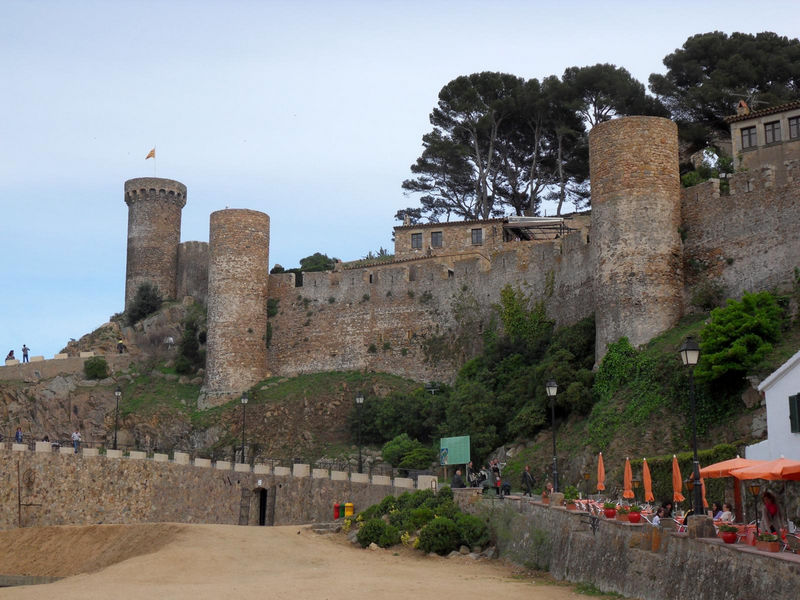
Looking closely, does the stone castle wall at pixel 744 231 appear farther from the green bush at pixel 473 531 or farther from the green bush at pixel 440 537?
the green bush at pixel 440 537

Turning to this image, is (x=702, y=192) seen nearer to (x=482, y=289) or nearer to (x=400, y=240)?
(x=482, y=289)

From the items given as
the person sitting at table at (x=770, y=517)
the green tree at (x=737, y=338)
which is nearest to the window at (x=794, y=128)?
the green tree at (x=737, y=338)

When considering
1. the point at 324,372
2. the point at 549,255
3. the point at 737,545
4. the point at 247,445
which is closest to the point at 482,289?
the point at 549,255

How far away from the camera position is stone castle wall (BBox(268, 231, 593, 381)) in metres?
45.5

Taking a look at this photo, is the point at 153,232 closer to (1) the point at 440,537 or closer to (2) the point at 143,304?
(2) the point at 143,304

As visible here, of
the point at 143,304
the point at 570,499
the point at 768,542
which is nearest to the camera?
the point at 768,542

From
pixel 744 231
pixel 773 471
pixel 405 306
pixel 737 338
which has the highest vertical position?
pixel 744 231

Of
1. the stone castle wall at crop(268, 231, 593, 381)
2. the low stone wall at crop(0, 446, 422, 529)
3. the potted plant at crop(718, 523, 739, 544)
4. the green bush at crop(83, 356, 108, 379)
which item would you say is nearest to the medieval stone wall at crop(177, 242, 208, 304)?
the green bush at crop(83, 356, 108, 379)

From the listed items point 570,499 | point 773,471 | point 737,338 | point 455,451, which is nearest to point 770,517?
point 773,471

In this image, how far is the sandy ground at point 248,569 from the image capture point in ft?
77.3

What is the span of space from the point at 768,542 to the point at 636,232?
21409 mm

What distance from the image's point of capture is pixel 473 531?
28812mm

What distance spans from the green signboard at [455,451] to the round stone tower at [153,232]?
3219cm

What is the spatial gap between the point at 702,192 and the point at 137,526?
24.5 meters
